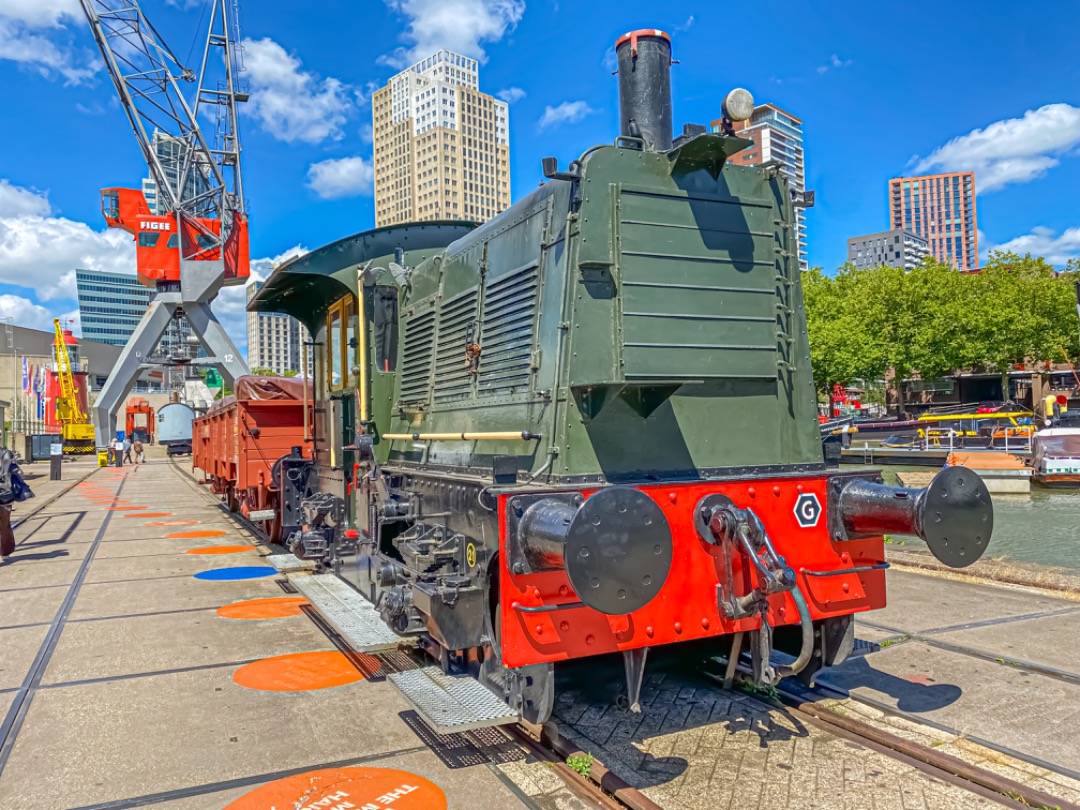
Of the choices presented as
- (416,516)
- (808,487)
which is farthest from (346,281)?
(808,487)

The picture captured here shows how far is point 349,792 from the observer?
3.50m

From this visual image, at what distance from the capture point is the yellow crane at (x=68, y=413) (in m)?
45.0

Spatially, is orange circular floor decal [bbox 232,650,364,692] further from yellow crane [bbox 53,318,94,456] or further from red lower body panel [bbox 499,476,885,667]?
yellow crane [bbox 53,318,94,456]

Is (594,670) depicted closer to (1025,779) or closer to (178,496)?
(1025,779)

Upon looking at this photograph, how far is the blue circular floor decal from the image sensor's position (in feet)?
29.7

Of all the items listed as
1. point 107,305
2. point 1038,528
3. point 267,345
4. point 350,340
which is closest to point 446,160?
point 1038,528

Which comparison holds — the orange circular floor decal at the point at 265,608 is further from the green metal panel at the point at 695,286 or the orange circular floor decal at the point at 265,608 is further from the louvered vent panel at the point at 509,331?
the green metal panel at the point at 695,286

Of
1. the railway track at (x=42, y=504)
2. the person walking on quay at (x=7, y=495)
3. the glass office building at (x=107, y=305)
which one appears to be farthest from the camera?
the glass office building at (x=107, y=305)

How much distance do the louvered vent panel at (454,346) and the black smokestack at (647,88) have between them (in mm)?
1572

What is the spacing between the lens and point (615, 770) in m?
3.58

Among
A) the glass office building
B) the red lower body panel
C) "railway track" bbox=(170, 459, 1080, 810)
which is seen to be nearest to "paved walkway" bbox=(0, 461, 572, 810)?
"railway track" bbox=(170, 459, 1080, 810)

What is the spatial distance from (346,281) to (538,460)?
3.23 metres

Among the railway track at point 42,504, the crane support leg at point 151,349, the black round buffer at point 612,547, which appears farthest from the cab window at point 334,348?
the crane support leg at point 151,349

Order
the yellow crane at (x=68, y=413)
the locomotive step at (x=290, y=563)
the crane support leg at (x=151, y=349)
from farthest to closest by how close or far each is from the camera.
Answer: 1. the yellow crane at (x=68, y=413)
2. the crane support leg at (x=151, y=349)
3. the locomotive step at (x=290, y=563)
